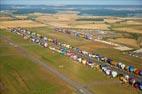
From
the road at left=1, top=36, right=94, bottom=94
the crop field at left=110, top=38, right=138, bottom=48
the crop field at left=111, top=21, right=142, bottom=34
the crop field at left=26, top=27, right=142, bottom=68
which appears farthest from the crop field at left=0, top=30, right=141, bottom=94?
the crop field at left=111, top=21, right=142, bottom=34

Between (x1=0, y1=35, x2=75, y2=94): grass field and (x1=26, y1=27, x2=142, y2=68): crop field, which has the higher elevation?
(x1=0, y1=35, x2=75, y2=94): grass field

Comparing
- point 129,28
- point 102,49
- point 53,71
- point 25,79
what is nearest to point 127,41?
point 102,49

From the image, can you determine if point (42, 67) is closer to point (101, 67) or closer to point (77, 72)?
point (77, 72)

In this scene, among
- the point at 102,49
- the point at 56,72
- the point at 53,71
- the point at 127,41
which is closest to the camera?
the point at 56,72

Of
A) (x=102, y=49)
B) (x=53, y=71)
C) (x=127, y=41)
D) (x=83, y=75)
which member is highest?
(x=83, y=75)

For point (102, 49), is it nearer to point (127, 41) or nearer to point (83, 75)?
point (127, 41)

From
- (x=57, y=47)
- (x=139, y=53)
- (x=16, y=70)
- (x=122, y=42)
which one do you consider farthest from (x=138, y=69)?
(x=122, y=42)

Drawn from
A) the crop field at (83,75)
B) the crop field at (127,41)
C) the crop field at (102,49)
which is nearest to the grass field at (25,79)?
the crop field at (83,75)

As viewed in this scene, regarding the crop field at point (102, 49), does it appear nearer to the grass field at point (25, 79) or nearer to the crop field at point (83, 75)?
the crop field at point (83, 75)

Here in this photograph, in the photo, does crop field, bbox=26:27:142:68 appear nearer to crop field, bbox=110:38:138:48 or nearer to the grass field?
crop field, bbox=110:38:138:48
